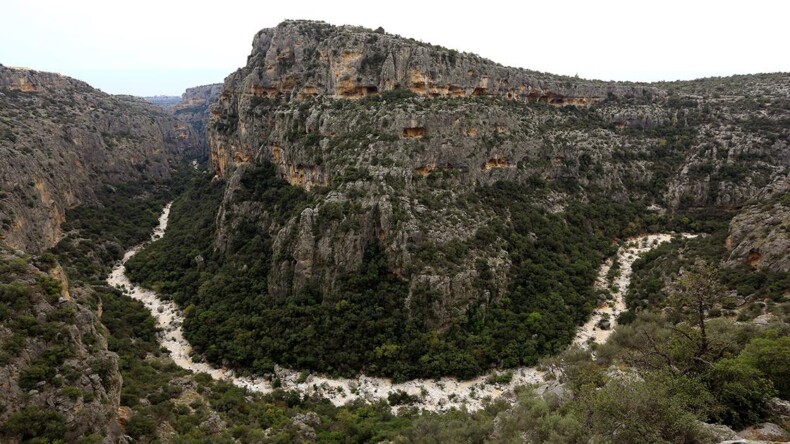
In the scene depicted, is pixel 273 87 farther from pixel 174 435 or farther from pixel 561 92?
pixel 174 435

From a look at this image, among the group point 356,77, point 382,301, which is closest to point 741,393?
point 382,301

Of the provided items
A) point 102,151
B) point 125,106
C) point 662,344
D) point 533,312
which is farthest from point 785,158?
point 125,106

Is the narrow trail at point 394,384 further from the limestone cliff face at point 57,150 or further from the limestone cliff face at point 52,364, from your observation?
the limestone cliff face at point 57,150

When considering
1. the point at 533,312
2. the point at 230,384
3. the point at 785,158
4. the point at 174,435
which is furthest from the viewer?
the point at 785,158

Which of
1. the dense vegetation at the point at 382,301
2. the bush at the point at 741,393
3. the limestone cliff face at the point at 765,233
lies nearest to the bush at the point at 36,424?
the dense vegetation at the point at 382,301

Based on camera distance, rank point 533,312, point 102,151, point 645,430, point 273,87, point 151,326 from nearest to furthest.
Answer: point 645,430 < point 533,312 < point 151,326 < point 273,87 < point 102,151

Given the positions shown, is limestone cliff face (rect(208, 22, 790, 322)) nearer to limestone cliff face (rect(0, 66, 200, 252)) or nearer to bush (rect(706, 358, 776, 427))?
limestone cliff face (rect(0, 66, 200, 252))

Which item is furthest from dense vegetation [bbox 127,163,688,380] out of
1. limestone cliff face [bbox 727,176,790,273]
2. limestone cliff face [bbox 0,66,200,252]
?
limestone cliff face [bbox 0,66,200,252]
